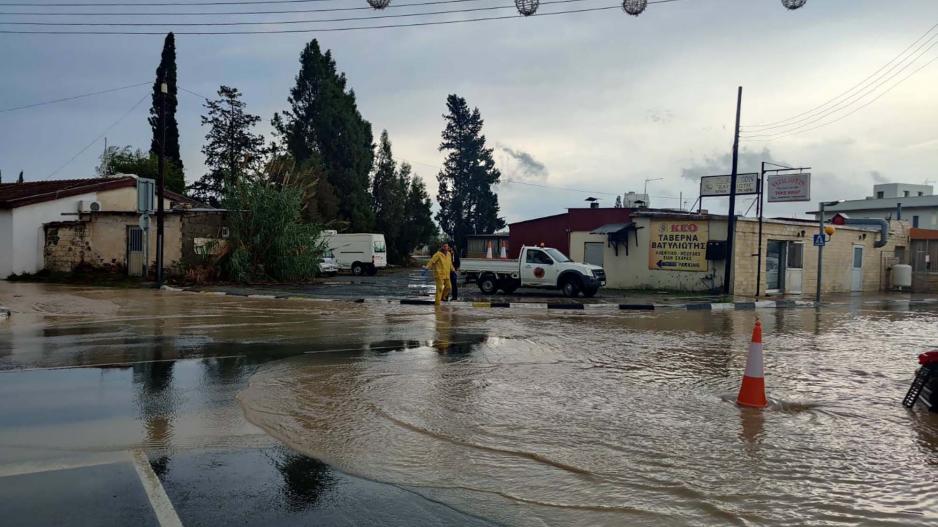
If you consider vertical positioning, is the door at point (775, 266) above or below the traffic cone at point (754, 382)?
above

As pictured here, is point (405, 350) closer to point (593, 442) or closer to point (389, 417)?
point (389, 417)

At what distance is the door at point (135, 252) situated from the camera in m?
29.7

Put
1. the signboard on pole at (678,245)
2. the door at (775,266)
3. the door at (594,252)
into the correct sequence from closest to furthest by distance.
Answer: the signboard on pole at (678,245) < the door at (775,266) < the door at (594,252)

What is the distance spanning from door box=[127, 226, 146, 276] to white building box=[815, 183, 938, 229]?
6420 cm

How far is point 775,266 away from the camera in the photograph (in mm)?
29344

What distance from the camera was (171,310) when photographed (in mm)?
17078

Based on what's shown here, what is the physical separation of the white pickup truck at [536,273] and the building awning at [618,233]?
16.6 ft

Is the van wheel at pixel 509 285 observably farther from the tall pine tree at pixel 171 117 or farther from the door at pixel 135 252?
the tall pine tree at pixel 171 117

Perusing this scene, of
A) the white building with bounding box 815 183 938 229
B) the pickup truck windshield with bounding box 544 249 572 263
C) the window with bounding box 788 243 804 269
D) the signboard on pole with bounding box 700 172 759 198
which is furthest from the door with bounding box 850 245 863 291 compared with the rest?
the white building with bounding box 815 183 938 229

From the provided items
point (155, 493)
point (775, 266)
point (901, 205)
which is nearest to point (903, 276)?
point (775, 266)

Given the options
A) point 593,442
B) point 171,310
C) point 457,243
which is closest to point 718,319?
point 593,442

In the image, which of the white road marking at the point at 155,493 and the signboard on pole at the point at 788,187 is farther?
the signboard on pole at the point at 788,187

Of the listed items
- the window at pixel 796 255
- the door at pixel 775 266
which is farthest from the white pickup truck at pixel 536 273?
the window at pixel 796 255

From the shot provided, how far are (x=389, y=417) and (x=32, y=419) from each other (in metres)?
3.25
